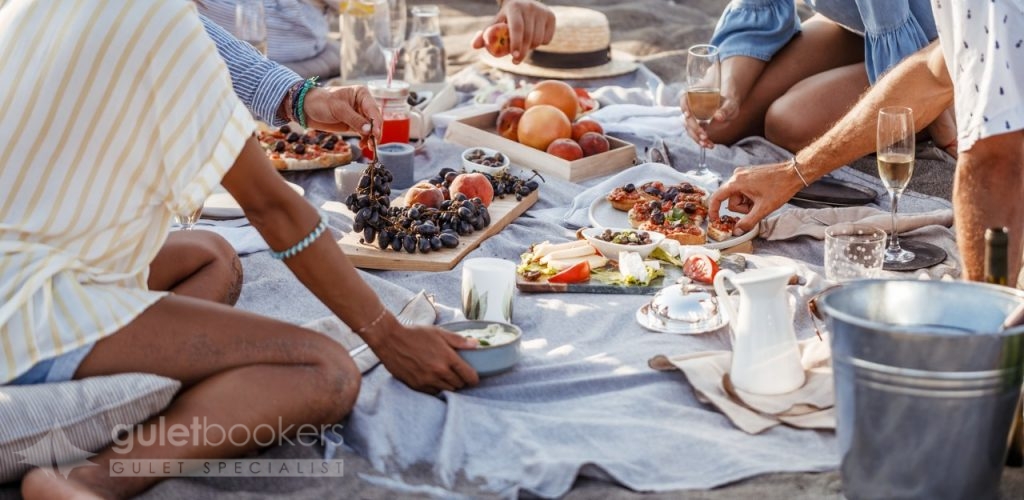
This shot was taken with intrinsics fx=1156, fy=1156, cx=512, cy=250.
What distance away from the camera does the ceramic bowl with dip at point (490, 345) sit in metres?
2.73

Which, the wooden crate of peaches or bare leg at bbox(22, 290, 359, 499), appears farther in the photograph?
the wooden crate of peaches

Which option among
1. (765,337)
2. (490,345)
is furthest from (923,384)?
(490,345)

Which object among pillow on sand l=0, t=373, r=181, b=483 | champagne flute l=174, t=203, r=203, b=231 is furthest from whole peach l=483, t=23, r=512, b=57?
pillow on sand l=0, t=373, r=181, b=483

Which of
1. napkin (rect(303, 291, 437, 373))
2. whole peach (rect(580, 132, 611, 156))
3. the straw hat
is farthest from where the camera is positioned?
the straw hat

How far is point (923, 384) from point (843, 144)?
1753 mm

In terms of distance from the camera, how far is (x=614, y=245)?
11.6 ft

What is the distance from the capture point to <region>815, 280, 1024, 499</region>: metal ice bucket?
2.03 metres

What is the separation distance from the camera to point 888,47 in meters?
4.47

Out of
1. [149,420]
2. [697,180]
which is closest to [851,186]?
[697,180]

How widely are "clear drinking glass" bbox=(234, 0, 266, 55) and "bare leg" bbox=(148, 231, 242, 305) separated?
1815 mm

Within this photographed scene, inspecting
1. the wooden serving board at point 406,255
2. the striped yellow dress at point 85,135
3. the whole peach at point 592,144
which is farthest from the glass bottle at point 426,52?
the striped yellow dress at point 85,135

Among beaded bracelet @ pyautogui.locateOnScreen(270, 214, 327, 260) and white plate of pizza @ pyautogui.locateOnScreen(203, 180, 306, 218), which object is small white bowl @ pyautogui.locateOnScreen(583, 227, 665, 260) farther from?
beaded bracelet @ pyautogui.locateOnScreen(270, 214, 327, 260)

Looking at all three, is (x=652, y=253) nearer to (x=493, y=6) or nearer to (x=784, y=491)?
(x=784, y=491)

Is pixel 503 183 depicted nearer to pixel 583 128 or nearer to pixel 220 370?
pixel 583 128
